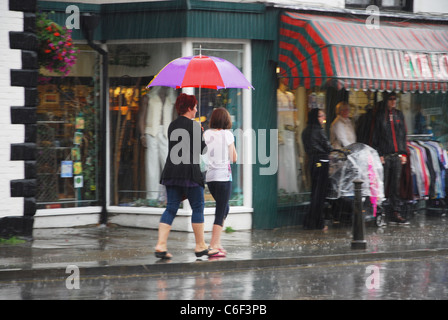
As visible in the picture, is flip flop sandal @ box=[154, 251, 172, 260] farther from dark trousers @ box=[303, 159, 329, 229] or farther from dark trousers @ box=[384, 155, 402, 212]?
dark trousers @ box=[384, 155, 402, 212]

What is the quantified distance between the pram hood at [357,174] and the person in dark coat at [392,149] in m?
0.63

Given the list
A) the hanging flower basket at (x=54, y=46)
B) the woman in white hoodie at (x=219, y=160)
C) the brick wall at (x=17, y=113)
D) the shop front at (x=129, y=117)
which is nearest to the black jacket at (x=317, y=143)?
the shop front at (x=129, y=117)

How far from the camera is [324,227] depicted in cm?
1450

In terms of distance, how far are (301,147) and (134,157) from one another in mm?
3070

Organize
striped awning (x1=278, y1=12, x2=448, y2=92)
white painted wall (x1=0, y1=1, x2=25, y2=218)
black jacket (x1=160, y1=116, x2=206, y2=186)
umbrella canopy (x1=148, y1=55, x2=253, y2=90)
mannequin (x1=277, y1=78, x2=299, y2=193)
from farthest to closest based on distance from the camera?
mannequin (x1=277, y1=78, x2=299, y2=193)
striped awning (x1=278, y1=12, x2=448, y2=92)
white painted wall (x1=0, y1=1, x2=25, y2=218)
umbrella canopy (x1=148, y1=55, x2=253, y2=90)
black jacket (x1=160, y1=116, x2=206, y2=186)

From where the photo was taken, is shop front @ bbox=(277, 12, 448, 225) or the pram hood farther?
the pram hood

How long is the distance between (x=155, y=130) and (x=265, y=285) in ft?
18.6

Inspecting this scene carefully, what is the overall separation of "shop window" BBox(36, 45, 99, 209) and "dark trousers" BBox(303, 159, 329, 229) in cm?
378

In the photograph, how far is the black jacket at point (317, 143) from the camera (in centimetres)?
1434

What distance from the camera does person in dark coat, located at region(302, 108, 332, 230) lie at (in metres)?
14.4

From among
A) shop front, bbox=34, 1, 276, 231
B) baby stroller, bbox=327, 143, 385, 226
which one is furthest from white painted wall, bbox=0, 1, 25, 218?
baby stroller, bbox=327, 143, 385, 226

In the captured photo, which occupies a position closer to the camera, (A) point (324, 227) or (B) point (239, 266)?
(B) point (239, 266)
